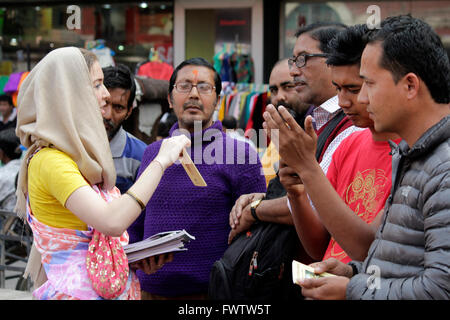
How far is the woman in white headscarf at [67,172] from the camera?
7.08 feet

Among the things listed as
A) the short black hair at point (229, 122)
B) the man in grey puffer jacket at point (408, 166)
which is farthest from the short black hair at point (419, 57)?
the short black hair at point (229, 122)

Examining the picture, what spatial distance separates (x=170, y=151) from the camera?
7.78ft

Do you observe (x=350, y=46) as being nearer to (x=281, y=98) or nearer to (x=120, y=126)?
(x=281, y=98)

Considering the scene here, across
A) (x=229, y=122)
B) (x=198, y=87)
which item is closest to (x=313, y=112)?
(x=198, y=87)

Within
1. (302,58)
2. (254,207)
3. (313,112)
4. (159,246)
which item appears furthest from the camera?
(302,58)

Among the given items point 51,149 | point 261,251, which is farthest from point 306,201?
point 51,149

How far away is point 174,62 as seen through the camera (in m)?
8.88

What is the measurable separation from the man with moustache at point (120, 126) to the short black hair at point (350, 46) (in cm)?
168

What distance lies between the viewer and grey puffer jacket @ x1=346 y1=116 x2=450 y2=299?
4.97ft

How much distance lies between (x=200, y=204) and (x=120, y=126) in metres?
1.03

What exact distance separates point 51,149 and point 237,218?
2.97 feet

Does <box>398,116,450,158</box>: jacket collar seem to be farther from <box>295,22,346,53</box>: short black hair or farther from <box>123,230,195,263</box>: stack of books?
<box>295,22,346,53</box>: short black hair

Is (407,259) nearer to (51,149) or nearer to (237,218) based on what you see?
(237,218)

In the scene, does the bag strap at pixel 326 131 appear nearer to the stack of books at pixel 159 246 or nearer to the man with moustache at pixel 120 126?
the stack of books at pixel 159 246
